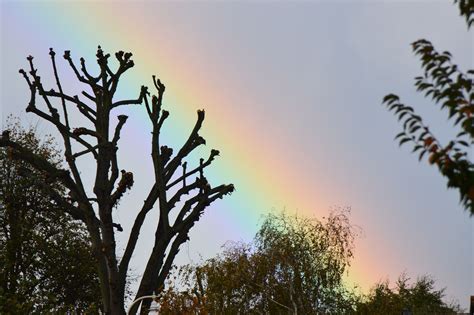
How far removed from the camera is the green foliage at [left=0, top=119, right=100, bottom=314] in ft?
103

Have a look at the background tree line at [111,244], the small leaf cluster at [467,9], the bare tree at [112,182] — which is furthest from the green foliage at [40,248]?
the small leaf cluster at [467,9]

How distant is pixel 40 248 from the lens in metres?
31.8

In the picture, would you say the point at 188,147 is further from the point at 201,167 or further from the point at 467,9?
the point at 467,9

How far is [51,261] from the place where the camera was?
3194 cm

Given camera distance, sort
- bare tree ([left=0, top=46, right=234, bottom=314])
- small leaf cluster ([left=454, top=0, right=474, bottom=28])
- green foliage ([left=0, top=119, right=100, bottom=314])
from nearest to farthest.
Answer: small leaf cluster ([left=454, top=0, right=474, bottom=28]) → bare tree ([left=0, top=46, right=234, bottom=314]) → green foliage ([left=0, top=119, right=100, bottom=314])

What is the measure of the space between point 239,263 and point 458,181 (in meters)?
30.4

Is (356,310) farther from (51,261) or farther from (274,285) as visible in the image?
(51,261)

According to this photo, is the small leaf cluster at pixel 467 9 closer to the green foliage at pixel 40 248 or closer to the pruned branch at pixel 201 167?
the pruned branch at pixel 201 167

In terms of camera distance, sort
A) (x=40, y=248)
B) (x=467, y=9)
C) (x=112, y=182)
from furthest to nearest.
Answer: (x=40, y=248)
(x=112, y=182)
(x=467, y=9)

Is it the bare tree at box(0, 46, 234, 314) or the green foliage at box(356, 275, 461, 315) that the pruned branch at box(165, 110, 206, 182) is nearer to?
the bare tree at box(0, 46, 234, 314)

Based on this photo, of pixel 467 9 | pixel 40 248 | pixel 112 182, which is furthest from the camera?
pixel 40 248

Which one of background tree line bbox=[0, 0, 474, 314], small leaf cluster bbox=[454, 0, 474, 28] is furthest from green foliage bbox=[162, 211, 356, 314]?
small leaf cluster bbox=[454, 0, 474, 28]

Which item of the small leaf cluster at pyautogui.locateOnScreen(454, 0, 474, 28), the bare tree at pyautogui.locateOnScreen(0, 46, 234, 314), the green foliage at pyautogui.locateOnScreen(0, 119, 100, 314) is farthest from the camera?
the green foliage at pyautogui.locateOnScreen(0, 119, 100, 314)

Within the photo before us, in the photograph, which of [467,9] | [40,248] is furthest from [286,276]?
[467,9]
